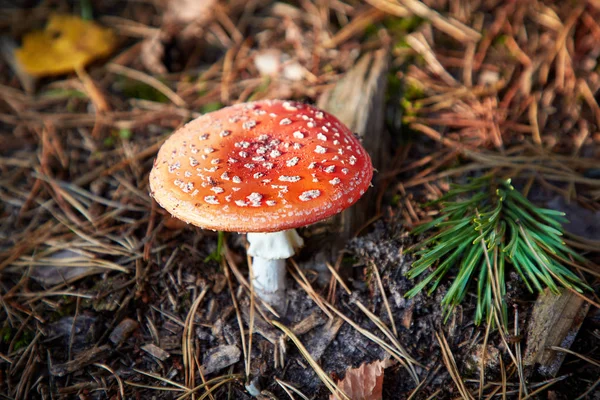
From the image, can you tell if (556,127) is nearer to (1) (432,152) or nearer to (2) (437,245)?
(1) (432,152)

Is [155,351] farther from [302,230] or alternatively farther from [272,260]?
[302,230]

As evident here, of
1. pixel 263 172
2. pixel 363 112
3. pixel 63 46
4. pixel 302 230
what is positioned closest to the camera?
pixel 263 172

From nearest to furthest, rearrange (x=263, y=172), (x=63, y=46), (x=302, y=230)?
(x=263, y=172) < (x=302, y=230) < (x=63, y=46)

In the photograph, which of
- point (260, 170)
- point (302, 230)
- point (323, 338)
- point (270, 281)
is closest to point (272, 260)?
point (270, 281)

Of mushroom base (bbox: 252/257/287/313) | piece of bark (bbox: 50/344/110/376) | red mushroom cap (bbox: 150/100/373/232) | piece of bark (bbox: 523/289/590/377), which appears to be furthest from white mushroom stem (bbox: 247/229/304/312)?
piece of bark (bbox: 523/289/590/377)

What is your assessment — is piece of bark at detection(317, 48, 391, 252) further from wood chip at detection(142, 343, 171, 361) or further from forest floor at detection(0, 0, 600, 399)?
wood chip at detection(142, 343, 171, 361)

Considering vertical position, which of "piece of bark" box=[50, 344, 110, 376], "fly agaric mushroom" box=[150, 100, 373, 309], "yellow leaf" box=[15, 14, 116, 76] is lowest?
"piece of bark" box=[50, 344, 110, 376]
